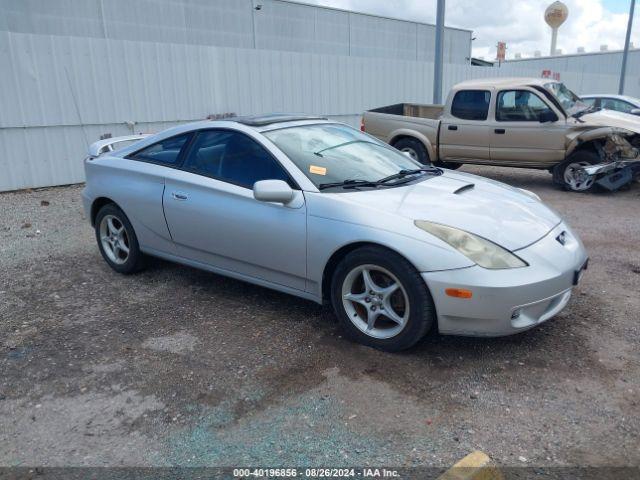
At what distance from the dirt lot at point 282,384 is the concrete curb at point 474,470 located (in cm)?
28

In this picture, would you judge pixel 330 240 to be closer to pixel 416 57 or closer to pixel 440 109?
pixel 440 109

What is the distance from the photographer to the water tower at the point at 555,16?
49.3 m

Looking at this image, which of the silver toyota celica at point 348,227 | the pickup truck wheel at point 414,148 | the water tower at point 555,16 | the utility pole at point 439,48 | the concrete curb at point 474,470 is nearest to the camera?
the concrete curb at point 474,470

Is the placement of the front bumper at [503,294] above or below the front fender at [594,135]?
below

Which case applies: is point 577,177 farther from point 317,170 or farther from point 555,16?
point 555,16

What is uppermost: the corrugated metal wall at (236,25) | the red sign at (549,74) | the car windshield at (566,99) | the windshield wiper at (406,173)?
the corrugated metal wall at (236,25)

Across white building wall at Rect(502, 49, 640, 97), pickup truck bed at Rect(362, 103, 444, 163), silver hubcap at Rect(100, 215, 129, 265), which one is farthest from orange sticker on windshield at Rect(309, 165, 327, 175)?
white building wall at Rect(502, 49, 640, 97)

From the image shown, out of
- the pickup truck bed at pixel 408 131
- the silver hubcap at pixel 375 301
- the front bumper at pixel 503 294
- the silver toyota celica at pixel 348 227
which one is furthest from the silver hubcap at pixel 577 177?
the silver hubcap at pixel 375 301

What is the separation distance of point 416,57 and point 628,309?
94.4 ft

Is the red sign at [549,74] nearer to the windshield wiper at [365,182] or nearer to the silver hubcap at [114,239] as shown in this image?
the windshield wiper at [365,182]

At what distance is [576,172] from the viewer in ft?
29.0

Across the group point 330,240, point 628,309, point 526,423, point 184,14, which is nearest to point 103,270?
point 330,240

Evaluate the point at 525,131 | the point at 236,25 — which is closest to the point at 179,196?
the point at 525,131

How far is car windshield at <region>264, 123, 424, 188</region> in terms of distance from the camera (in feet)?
12.7
